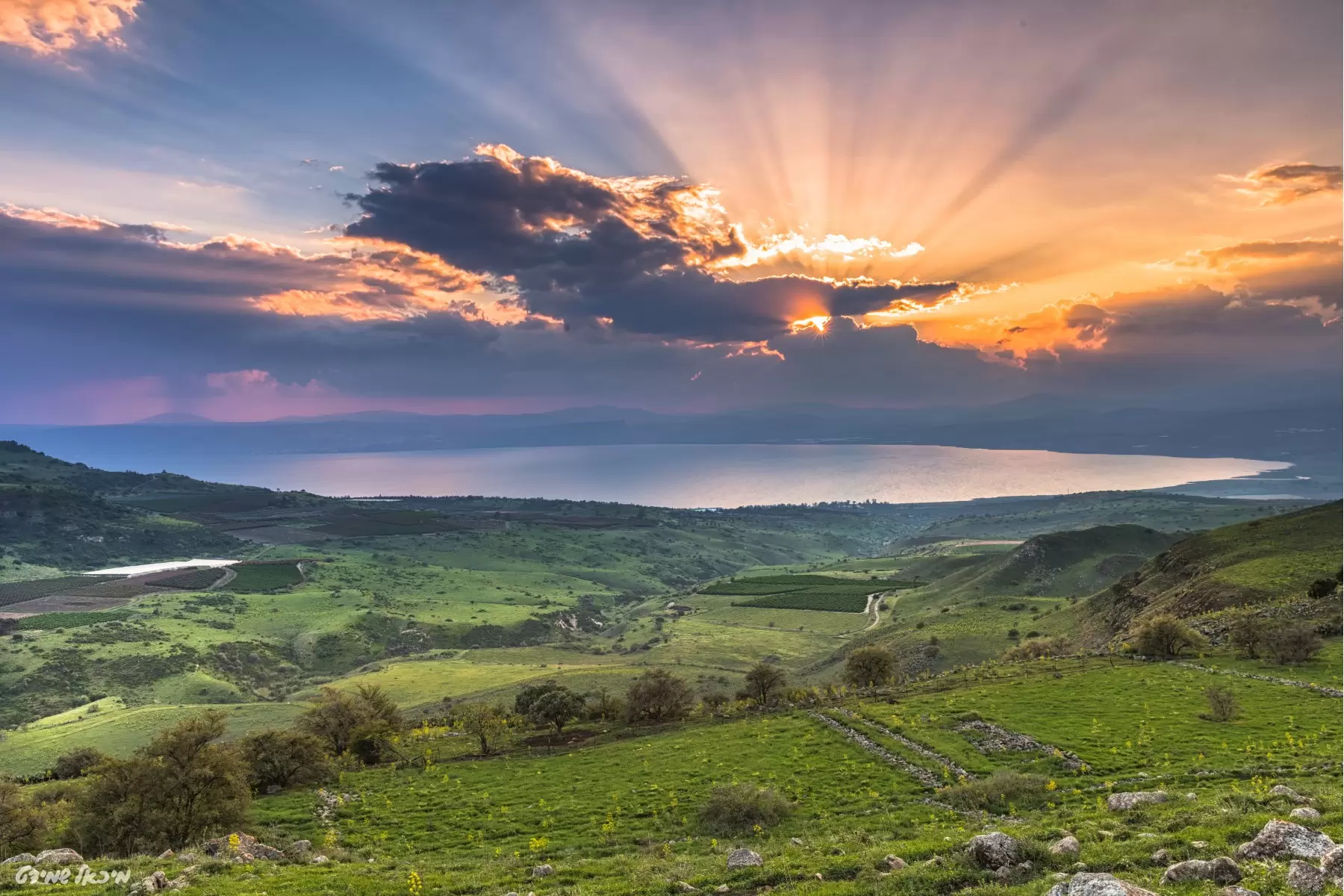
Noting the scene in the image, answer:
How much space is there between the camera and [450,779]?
45.5 metres

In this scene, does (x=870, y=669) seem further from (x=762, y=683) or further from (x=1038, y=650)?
(x=1038, y=650)

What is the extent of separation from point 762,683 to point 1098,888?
53341 mm

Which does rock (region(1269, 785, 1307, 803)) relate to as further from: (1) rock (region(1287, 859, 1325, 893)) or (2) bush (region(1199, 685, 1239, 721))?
(2) bush (region(1199, 685, 1239, 721))

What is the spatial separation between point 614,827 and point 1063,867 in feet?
71.4

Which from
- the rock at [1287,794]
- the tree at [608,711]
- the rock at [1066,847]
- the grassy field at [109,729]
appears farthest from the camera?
the grassy field at [109,729]

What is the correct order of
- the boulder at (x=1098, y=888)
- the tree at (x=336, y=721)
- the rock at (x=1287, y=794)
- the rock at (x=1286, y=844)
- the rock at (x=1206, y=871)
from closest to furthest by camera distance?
the boulder at (x=1098, y=888), the rock at (x=1206, y=871), the rock at (x=1286, y=844), the rock at (x=1287, y=794), the tree at (x=336, y=721)

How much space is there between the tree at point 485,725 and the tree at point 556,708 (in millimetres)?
3347

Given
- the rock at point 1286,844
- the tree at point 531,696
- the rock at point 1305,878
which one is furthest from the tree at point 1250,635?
the tree at point 531,696

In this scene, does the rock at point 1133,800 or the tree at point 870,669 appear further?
the tree at point 870,669

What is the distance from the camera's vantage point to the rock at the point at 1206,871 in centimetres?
1470

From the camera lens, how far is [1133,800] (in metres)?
25.2

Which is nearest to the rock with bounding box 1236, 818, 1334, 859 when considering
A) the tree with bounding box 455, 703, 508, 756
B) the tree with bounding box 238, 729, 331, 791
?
the tree with bounding box 455, 703, 508, 756

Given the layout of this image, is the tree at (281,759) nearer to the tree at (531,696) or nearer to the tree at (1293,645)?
the tree at (531,696)

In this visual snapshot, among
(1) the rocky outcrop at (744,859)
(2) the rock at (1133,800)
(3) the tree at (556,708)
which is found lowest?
(3) the tree at (556,708)
